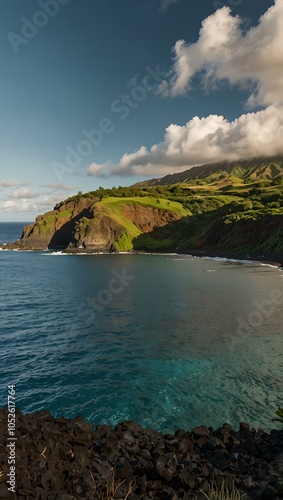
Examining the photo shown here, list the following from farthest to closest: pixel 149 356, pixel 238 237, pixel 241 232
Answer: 1. pixel 238 237
2. pixel 241 232
3. pixel 149 356

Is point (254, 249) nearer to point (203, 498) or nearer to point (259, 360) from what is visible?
point (259, 360)

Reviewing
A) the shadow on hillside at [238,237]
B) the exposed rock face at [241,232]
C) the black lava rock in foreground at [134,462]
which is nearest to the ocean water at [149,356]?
the black lava rock in foreground at [134,462]

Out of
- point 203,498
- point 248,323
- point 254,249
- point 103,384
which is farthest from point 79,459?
point 254,249

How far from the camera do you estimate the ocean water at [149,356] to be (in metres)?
21.4

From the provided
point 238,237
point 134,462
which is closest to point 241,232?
point 238,237

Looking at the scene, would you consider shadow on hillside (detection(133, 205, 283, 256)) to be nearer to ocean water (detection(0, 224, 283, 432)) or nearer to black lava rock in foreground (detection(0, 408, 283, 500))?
ocean water (detection(0, 224, 283, 432))

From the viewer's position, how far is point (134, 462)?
12664 millimetres

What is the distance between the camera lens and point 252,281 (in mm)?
74250

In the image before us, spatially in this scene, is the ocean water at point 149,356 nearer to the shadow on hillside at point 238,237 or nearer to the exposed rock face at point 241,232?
the shadow on hillside at point 238,237

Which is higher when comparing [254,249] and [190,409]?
[254,249]

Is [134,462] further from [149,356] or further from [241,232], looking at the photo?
[241,232]

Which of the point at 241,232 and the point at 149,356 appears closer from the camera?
the point at 149,356

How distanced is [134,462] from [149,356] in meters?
18.0

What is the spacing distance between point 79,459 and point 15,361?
65.2 feet
